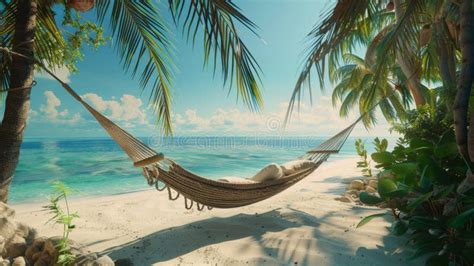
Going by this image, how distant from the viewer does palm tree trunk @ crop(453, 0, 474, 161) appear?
112 centimetres

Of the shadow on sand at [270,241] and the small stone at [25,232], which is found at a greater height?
the small stone at [25,232]

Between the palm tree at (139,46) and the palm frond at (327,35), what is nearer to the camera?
the palm tree at (139,46)

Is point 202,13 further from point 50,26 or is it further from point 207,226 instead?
point 207,226

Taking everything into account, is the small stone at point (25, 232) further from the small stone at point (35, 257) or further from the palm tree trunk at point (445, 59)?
the palm tree trunk at point (445, 59)

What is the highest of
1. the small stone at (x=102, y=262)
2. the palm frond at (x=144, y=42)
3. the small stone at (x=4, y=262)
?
the palm frond at (x=144, y=42)

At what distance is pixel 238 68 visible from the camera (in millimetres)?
1578

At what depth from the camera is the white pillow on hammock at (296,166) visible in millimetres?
2119

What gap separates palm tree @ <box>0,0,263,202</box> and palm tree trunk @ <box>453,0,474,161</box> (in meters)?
0.88

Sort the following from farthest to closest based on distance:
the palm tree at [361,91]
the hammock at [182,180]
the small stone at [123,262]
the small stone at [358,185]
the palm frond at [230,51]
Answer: the palm tree at [361,91] < the small stone at [358,185] < the palm frond at [230,51] < the hammock at [182,180] < the small stone at [123,262]

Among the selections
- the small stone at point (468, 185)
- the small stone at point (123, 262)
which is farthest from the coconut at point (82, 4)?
the small stone at point (468, 185)

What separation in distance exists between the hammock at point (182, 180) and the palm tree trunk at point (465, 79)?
108 cm

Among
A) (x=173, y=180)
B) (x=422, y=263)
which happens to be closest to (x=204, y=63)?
(x=173, y=180)

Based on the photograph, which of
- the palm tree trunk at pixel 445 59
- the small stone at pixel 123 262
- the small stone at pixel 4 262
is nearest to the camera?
the small stone at pixel 4 262

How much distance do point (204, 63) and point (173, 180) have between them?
715 millimetres
